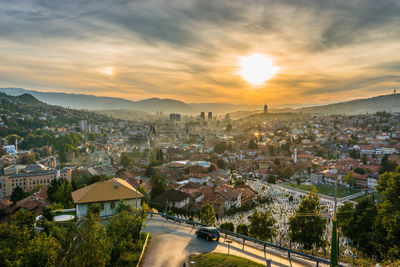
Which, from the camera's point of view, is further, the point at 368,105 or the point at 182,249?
the point at 368,105

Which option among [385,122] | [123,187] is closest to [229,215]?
[123,187]

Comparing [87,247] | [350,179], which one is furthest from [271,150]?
[87,247]

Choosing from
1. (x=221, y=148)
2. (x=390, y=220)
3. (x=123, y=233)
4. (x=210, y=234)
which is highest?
(x=390, y=220)

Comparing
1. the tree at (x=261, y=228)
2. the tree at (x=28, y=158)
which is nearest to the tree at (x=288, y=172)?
the tree at (x=261, y=228)

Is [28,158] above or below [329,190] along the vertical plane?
above

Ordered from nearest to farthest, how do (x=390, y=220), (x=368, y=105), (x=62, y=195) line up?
1. (x=390, y=220)
2. (x=62, y=195)
3. (x=368, y=105)

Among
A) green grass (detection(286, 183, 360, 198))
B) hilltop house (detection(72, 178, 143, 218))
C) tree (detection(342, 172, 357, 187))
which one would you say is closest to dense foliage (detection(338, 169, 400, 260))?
hilltop house (detection(72, 178, 143, 218))

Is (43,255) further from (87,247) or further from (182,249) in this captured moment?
(182,249)
